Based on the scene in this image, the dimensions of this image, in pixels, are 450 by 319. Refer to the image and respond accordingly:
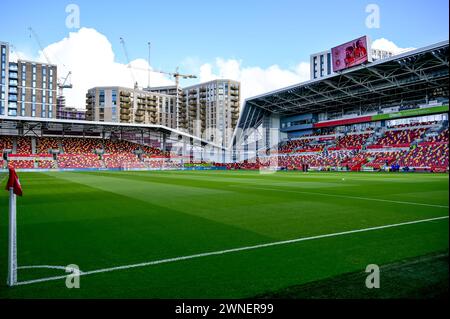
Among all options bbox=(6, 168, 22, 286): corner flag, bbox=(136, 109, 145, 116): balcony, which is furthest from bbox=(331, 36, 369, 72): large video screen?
bbox=(136, 109, 145, 116): balcony

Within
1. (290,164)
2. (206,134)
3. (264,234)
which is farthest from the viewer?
(206,134)

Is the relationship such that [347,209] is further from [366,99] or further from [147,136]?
[147,136]

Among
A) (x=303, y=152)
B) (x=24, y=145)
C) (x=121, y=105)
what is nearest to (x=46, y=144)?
(x=24, y=145)

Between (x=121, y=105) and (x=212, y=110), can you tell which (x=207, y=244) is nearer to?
(x=212, y=110)

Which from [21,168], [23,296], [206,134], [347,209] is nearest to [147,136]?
[21,168]

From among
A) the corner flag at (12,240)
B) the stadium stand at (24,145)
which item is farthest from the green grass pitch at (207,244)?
the stadium stand at (24,145)

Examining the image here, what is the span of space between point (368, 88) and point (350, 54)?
9120 millimetres

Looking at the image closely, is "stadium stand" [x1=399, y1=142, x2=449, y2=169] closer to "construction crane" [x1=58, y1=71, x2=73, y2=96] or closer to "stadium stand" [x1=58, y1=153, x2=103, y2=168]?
"stadium stand" [x1=58, y1=153, x2=103, y2=168]

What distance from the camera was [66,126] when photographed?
7669 centimetres

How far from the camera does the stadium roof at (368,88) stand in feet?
152

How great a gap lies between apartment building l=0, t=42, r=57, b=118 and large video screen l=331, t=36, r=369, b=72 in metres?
133
